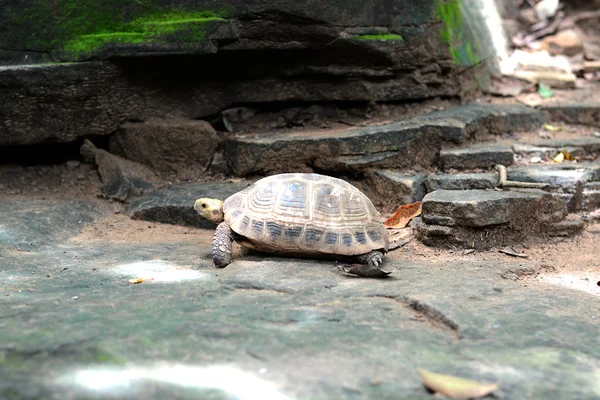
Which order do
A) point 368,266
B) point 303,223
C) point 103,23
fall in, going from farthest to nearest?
point 103,23, point 303,223, point 368,266

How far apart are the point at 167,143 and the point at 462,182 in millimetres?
2794

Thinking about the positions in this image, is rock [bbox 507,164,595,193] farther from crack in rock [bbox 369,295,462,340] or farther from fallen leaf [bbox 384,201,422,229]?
crack in rock [bbox 369,295,462,340]

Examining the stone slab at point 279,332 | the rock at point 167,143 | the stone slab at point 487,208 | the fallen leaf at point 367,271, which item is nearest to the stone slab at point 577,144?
the stone slab at point 487,208

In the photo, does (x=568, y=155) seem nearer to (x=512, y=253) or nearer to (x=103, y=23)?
(x=512, y=253)

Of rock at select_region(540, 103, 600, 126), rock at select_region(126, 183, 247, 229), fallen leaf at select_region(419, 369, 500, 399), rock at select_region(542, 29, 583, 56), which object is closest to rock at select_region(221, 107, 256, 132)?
rock at select_region(126, 183, 247, 229)

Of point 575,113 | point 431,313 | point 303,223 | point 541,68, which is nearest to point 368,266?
point 303,223

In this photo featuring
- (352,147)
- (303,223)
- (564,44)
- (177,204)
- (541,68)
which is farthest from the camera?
(564,44)

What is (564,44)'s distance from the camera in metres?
9.26

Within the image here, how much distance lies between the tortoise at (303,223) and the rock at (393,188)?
3.69 ft

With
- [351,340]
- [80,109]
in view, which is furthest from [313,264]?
[80,109]

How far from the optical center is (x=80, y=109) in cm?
580

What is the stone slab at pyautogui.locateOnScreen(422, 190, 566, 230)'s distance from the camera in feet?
15.2

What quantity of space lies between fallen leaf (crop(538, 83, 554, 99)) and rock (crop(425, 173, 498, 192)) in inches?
106

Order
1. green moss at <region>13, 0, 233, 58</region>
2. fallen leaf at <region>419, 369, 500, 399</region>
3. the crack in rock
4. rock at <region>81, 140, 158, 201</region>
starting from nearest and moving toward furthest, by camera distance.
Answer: fallen leaf at <region>419, 369, 500, 399</region>
the crack in rock
green moss at <region>13, 0, 233, 58</region>
rock at <region>81, 140, 158, 201</region>
